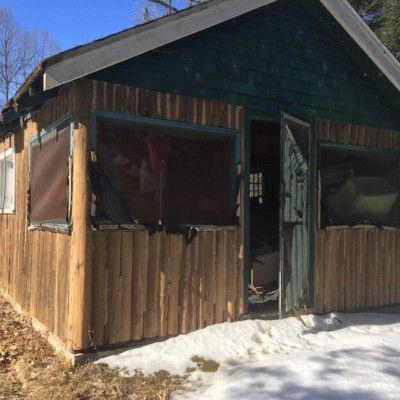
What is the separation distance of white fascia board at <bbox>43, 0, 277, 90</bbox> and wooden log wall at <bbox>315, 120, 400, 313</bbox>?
2.06 m

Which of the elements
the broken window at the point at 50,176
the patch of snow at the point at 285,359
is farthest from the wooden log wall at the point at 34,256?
the patch of snow at the point at 285,359

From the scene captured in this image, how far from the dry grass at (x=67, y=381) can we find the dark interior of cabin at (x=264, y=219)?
2113 mm

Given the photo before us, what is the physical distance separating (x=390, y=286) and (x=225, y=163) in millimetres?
3537

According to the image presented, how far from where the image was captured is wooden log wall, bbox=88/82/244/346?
4410 mm

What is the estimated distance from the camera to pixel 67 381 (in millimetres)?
3936

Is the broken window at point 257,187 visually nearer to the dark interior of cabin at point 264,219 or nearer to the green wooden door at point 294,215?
the dark interior of cabin at point 264,219

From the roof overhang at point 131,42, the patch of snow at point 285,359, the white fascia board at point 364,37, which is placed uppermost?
the white fascia board at point 364,37

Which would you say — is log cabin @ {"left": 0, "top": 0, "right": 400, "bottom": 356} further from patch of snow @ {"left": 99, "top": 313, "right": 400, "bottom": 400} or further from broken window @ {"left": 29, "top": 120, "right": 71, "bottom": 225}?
patch of snow @ {"left": 99, "top": 313, "right": 400, "bottom": 400}

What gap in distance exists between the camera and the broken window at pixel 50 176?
4732mm

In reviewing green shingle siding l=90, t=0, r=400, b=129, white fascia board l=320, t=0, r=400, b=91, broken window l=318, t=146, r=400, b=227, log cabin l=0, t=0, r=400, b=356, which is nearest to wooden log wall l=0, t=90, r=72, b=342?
log cabin l=0, t=0, r=400, b=356

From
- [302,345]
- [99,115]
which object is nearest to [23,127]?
[99,115]

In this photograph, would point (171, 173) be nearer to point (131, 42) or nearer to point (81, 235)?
point (81, 235)

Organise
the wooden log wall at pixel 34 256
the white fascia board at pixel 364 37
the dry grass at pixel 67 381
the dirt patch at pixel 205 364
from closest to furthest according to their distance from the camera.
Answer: the dry grass at pixel 67 381, the dirt patch at pixel 205 364, the wooden log wall at pixel 34 256, the white fascia board at pixel 364 37

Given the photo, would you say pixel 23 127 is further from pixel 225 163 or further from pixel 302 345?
pixel 302 345
